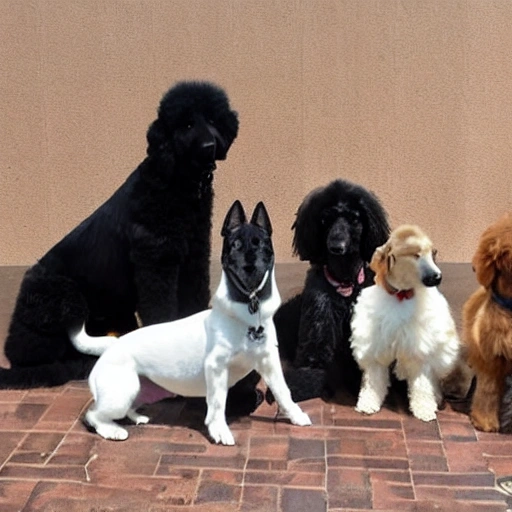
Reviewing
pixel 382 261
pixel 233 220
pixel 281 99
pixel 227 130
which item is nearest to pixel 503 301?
pixel 382 261

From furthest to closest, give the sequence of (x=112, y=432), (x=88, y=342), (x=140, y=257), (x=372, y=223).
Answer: (x=88, y=342) < (x=140, y=257) < (x=372, y=223) < (x=112, y=432)

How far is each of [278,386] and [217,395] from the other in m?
0.30

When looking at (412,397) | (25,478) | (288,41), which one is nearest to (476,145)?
(288,41)

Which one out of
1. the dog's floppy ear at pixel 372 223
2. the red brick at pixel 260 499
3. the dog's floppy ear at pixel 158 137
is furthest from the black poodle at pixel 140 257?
the red brick at pixel 260 499

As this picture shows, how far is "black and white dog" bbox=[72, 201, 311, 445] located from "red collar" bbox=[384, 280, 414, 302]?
537 millimetres

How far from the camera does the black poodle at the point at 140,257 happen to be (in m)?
3.61

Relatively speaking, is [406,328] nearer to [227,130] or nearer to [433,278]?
[433,278]

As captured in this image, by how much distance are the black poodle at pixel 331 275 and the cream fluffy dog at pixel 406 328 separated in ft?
→ 0.47

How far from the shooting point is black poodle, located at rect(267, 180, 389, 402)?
12.0 feet

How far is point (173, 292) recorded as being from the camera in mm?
3852

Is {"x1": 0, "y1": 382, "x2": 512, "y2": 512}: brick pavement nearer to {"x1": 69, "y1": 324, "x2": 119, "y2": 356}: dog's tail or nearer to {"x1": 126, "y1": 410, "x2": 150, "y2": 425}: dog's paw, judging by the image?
{"x1": 126, "y1": 410, "x2": 150, "y2": 425}: dog's paw

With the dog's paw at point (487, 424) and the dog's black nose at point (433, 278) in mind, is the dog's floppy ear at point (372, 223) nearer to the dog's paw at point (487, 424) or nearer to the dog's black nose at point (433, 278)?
the dog's black nose at point (433, 278)

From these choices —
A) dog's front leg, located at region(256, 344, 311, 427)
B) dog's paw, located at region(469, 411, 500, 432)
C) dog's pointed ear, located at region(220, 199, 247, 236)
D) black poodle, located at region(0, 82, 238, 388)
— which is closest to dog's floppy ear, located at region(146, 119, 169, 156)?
black poodle, located at region(0, 82, 238, 388)

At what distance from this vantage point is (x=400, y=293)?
353 centimetres
